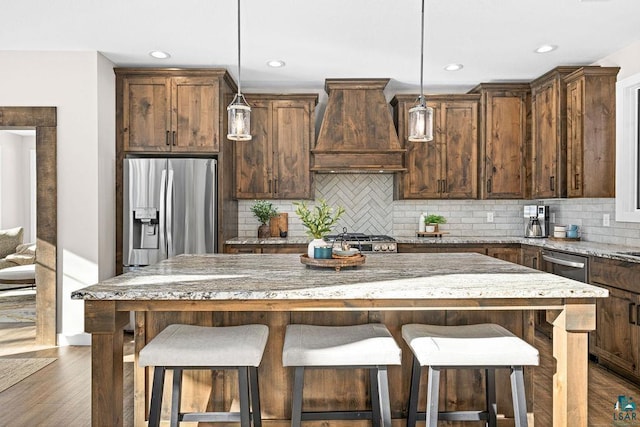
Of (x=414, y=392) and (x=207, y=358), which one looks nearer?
(x=207, y=358)

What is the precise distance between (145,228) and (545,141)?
4030mm

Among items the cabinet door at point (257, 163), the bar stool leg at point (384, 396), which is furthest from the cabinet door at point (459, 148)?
the bar stool leg at point (384, 396)

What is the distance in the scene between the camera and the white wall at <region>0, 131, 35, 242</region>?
8.30 meters

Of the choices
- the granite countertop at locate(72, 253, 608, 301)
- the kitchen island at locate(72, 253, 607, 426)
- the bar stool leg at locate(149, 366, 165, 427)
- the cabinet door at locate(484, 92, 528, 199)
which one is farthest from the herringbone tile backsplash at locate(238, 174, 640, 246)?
the bar stool leg at locate(149, 366, 165, 427)

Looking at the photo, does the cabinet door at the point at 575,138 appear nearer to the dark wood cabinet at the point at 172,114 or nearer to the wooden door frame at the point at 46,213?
the dark wood cabinet at the point at 172,114

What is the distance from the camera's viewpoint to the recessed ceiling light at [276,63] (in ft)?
14.8

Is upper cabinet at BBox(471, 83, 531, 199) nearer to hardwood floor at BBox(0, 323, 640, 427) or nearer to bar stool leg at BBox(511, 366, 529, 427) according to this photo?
hardwood floor at BBox(0, 323, 640, 427)

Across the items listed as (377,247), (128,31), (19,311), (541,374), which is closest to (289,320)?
(541,374)

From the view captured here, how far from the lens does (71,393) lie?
10.4 feet

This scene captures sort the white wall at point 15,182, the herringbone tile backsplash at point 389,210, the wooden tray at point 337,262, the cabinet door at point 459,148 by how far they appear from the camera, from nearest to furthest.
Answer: the wooden tray at point 337,262, the cabinet door at point 459,148, the herringbone tile backsplash at point 389,210, the white wall at point 15,182

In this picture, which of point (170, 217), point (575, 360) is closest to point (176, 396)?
point (575, 360)

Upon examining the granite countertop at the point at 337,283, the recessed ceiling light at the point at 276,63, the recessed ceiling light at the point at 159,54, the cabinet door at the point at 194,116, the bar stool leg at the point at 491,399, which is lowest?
the bar stool leg at the point at 491,399

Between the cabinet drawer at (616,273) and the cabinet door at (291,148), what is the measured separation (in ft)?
9.14

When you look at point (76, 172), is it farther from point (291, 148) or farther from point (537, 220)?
point (537, 220)
